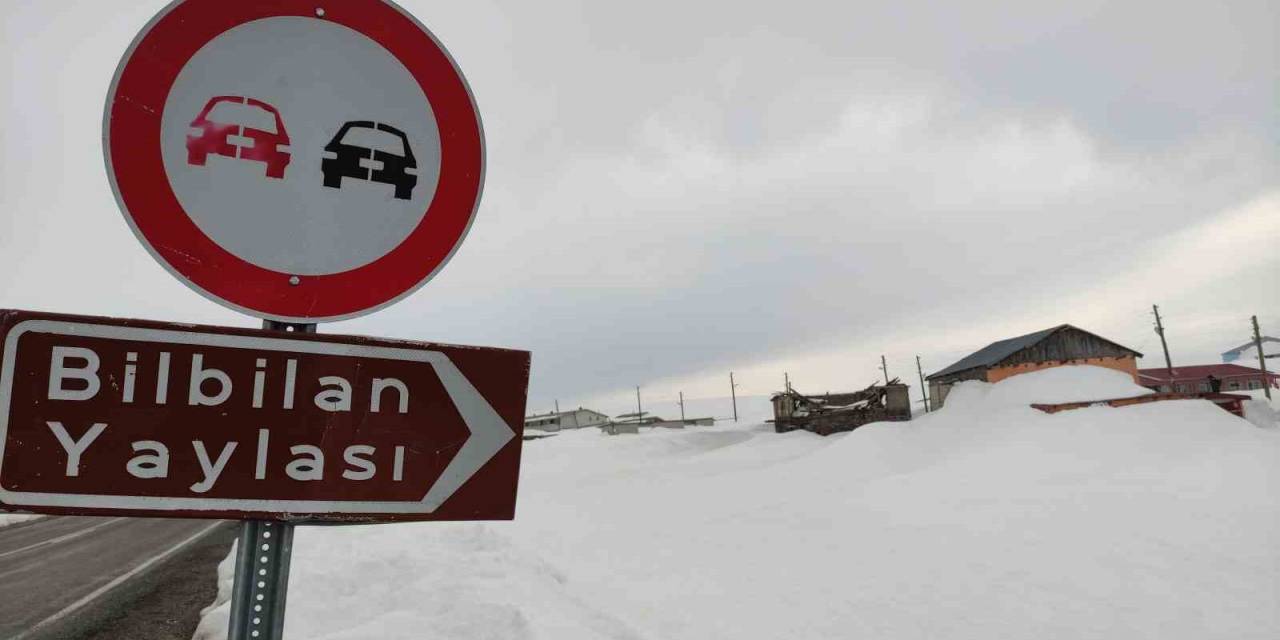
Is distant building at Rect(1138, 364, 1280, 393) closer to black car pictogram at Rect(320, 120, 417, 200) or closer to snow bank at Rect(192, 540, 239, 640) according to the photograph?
snow bank at Rect(192, 540, 239, 640)

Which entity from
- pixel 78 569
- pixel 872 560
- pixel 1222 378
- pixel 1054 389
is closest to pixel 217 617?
pixel 78 569

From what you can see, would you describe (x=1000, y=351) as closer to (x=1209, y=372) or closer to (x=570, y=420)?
(x=1209, y=372)

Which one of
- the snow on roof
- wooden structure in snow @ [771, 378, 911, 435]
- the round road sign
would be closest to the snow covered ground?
the round road sign

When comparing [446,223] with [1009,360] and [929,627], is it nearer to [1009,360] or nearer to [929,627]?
[929,627]

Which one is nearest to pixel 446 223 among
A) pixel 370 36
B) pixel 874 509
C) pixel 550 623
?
pixel 370 36

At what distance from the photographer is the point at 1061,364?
2931 centimetres

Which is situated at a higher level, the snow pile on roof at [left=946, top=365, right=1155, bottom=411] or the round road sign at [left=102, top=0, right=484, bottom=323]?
the round road sign at [left=102, top=0, right=484, bottom=323]

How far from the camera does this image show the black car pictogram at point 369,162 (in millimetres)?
1311

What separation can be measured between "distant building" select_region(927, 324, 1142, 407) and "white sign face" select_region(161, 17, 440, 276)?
3192 cm

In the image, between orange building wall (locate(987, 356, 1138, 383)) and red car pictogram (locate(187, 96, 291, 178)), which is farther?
orange building wall (locate(987, 356, 1138, 383))

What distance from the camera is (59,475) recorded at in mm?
1030

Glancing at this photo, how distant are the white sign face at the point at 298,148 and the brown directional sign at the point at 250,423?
23 centimetres

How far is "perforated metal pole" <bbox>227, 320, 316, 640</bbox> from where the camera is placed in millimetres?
1141

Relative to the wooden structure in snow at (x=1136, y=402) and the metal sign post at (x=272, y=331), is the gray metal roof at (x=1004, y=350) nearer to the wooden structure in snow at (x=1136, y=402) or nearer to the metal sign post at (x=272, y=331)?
the wooden structure in snow at (x=1136, y=402)
